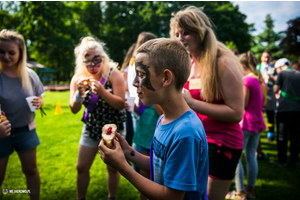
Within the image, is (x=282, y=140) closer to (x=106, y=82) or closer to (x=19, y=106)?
(x=106, y=82)

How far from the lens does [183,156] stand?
117cm

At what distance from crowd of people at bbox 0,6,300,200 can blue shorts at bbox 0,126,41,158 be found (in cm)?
1

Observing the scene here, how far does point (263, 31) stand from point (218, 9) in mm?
16023

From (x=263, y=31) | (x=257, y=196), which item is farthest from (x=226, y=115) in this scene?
(x=263, y=31)

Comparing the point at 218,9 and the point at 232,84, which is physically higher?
the point at 218,9

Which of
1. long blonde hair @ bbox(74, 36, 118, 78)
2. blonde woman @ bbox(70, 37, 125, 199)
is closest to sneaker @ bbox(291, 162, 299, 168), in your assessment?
blonde woman @ bbox(70, 37, 125, 199)

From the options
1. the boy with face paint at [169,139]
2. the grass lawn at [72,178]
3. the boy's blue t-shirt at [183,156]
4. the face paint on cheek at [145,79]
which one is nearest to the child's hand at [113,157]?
the boy with face paint at [169,139]

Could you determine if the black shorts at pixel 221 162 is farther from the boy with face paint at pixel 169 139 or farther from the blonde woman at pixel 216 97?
the boy with face paint at pixel 169 139

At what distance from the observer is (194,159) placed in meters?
1.18

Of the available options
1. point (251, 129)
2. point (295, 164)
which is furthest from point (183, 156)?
point (295, 164)

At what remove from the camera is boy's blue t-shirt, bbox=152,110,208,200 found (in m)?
1.16

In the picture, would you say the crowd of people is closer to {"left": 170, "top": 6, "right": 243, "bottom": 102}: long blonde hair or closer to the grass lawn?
{"left": 170, "top": 6, "right": 243, "bottom": 102}: long blonde hair

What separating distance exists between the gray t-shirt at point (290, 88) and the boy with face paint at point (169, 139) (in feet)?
13.5

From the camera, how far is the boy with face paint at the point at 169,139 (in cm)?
117
